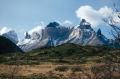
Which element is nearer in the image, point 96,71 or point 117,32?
point 117,32

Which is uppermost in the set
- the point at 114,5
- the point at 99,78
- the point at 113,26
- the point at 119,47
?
the point at 114,5

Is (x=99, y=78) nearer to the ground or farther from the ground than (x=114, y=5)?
nearer to the ground

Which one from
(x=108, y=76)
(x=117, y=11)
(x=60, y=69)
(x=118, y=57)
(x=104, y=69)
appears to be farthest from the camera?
(x=60, y=69)

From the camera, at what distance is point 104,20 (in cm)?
1823

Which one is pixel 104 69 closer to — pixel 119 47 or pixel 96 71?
pixel 96 71

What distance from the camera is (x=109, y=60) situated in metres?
19.9

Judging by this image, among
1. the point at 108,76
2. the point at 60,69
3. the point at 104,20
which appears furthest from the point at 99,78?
the point at 60,69

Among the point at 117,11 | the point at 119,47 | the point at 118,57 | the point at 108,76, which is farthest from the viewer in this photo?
the point at 108,76

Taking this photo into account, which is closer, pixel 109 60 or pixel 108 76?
pixel 109 60

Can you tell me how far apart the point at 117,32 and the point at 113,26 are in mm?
557

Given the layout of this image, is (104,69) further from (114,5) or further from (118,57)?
(114,5)

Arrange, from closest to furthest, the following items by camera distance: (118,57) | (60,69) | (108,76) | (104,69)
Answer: (118,57), (108,76), (104,69), (60,69)

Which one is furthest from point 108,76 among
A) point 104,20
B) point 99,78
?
point 104,20

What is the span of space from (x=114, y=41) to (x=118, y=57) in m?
1.83
